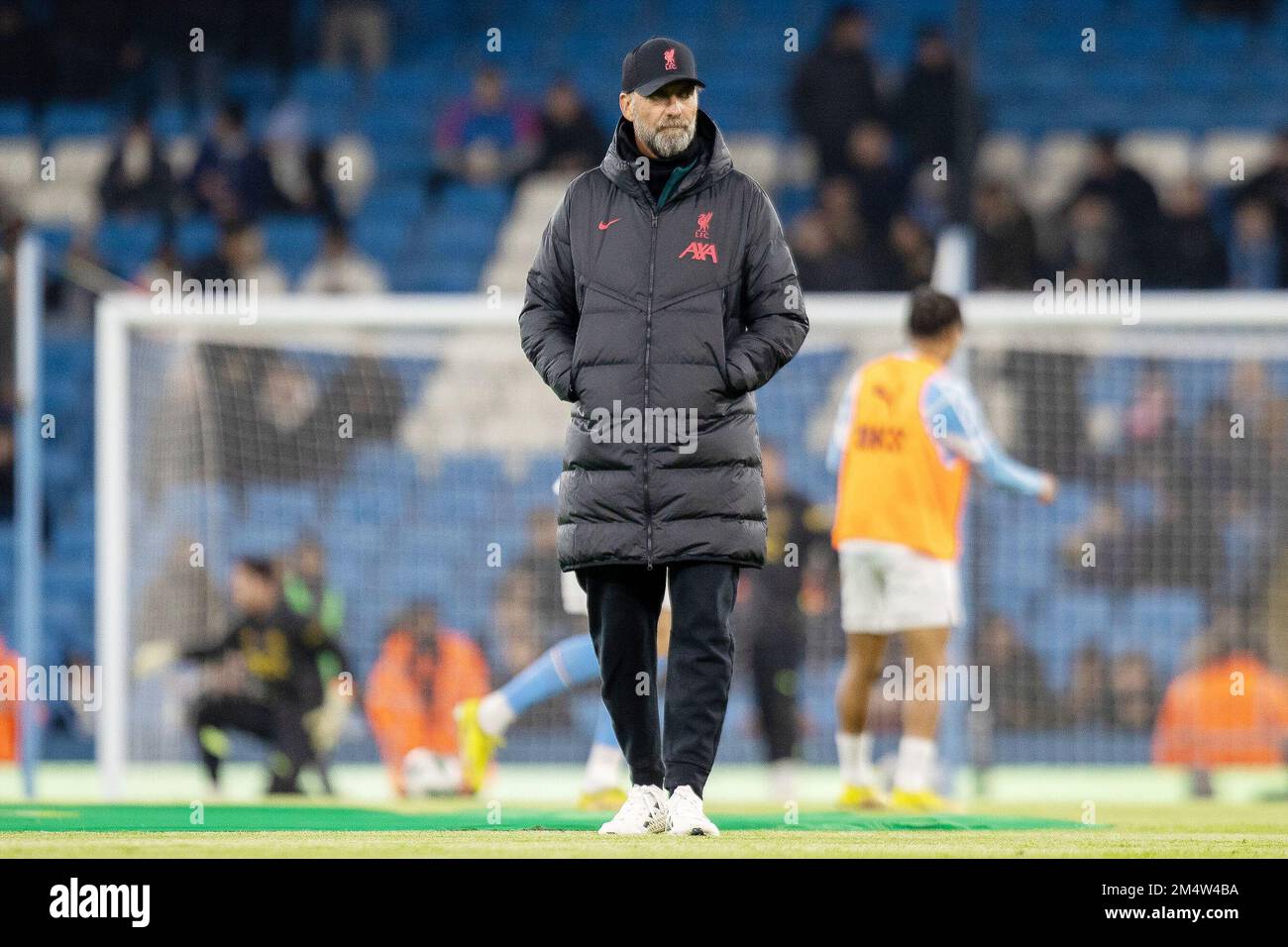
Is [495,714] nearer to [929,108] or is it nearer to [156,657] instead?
[156,657]

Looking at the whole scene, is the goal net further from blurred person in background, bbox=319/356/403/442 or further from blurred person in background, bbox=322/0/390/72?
blurred person in background, bbox=322/0/390/72

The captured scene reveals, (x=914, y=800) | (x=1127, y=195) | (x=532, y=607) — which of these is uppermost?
(x=1127, y=195)

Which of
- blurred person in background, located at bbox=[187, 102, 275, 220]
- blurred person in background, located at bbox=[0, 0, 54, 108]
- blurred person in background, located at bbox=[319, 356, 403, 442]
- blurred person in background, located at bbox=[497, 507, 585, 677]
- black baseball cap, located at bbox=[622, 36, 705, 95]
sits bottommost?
blurred person in background, located at bbox=[497, 507, 585, 677]

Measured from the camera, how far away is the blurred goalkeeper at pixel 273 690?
1086cm

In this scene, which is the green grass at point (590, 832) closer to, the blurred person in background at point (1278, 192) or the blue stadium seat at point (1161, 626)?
the blue stadium seat at point (1161, 626)

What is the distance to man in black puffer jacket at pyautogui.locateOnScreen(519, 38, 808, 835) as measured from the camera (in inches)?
242

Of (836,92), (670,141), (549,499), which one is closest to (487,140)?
(836,92)

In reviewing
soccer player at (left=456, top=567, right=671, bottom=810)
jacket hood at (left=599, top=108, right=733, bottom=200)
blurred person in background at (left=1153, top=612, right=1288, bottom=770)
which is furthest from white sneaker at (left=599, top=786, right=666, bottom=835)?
blurred person in background at (left=1153, top=612, right=1288, bottom=770)

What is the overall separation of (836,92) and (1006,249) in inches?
83.0

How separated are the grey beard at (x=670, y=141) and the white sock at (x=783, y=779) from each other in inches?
214

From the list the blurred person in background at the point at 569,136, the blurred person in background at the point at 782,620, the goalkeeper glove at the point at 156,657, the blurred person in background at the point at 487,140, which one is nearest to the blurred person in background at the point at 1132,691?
the blurred person in background at the point at 782,620

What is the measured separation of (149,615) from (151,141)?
6.68m

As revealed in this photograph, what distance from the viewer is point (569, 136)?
1716 centimetres

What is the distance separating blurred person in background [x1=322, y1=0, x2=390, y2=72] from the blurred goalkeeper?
9.05 metres
